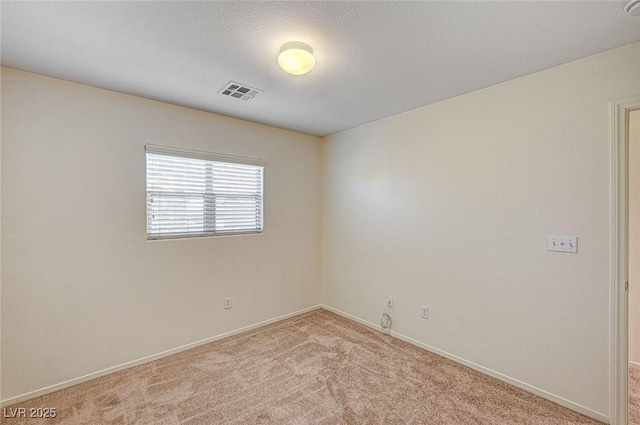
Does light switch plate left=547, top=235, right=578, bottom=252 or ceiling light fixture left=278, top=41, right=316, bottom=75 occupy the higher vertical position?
ceiling light fixture left=278, top=41, right=316, bottom=75

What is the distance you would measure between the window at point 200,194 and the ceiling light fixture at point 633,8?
3100 mm

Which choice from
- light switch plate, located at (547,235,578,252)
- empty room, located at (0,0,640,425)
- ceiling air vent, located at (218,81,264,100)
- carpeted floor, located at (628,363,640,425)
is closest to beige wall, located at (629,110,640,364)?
empty room, located at (0,0,640,425)

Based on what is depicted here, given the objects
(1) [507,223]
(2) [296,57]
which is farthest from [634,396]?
(2) [296,57]

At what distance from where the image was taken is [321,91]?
2523 mm

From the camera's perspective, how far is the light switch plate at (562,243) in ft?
6.60

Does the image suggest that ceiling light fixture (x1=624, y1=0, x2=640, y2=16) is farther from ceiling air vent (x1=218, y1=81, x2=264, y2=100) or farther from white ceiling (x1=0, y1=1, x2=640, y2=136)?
ceiling air vent (x1=218, y1=81, x2=264, y2=100)

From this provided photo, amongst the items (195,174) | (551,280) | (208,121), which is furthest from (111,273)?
(551,280)

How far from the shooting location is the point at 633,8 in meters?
1.47

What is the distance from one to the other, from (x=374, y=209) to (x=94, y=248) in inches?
110

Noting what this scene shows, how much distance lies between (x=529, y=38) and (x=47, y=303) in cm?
391

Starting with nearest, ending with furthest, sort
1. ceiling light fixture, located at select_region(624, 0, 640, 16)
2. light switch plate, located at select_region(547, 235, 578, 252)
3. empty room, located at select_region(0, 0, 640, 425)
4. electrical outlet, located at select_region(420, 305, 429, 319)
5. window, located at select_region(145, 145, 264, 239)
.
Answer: ceiling light fixture, located at select_region(624, 0, 640, 16), empty room, located at select_region(0, 0, 640, 425), light switch plate, located at select_region(547, 235, 578, 252), window, located at select_region(145, 145, 264, 239), electrical outlet, located at select_region(420, 305, 429, 319)

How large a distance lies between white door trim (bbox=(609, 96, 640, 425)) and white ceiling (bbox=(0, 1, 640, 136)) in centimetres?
58

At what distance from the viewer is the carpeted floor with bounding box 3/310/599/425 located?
1938 mm

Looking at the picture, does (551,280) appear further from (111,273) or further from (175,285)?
(111,273)
